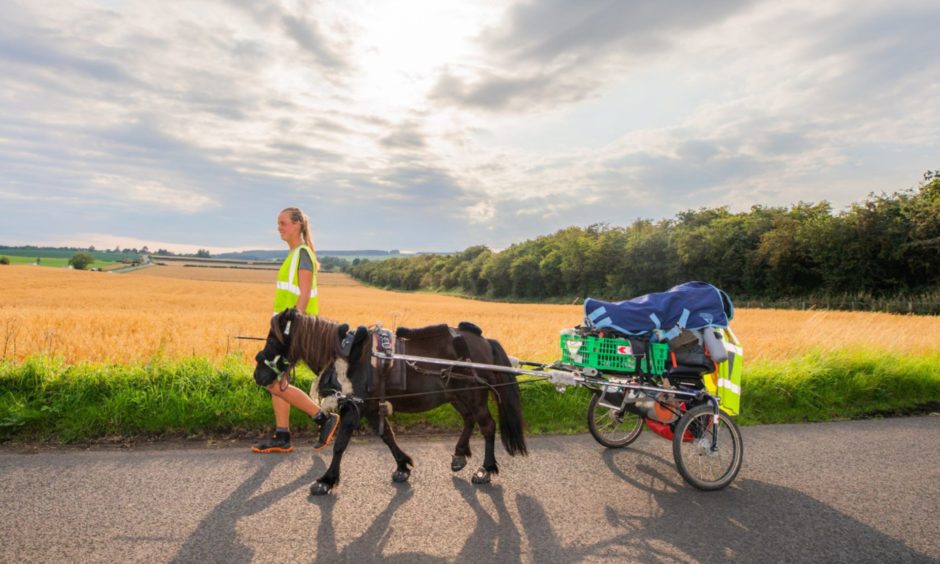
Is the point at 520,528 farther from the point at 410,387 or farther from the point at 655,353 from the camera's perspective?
the point at 655,353

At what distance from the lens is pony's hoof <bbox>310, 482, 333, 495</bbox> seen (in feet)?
14.2

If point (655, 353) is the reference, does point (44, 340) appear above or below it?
below

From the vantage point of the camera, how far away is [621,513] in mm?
4207

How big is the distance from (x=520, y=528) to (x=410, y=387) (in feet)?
5.01

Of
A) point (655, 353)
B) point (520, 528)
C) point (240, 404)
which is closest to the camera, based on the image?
point (520, 528)

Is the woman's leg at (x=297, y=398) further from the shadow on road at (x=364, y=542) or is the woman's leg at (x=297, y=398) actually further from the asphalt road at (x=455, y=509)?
the shadow on road at (x=364, y=542)

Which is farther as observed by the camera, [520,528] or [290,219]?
[290,219]

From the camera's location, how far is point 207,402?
20.1ft

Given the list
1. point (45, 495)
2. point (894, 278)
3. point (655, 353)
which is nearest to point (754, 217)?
point (894, 278)

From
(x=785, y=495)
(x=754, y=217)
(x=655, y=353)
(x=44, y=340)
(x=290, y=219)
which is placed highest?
(x=754, y=217)

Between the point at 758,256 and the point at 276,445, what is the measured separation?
51647 millimetres

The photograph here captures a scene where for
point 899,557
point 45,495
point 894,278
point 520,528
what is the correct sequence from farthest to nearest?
point 894,278 < point 45,495 < point 520,528 < point 899,557

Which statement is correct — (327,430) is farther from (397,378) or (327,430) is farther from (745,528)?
(745,528)

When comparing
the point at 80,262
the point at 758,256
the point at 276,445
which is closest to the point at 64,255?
the point at 80,262
